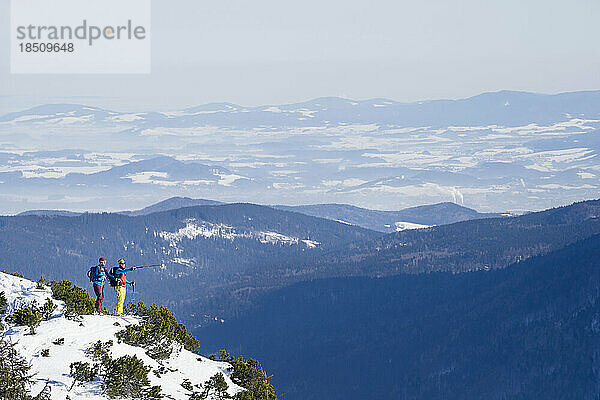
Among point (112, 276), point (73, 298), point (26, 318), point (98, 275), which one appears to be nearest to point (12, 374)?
point (26, 318)

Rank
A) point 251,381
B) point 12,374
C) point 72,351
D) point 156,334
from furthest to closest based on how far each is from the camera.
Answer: point 251,381
point 156,334
point 72,351
point 12,374

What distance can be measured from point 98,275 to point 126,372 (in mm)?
12199

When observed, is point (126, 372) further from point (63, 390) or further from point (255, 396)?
point (255, 396)

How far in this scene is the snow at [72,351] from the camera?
2142 inches

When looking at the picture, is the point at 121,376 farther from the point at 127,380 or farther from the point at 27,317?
the point at 27,317

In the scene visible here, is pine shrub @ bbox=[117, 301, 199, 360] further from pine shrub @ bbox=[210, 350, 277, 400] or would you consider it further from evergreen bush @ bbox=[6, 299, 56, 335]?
evergreen bush @ bbox=[6, 299, 56, 335]

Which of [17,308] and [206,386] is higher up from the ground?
[17,308]

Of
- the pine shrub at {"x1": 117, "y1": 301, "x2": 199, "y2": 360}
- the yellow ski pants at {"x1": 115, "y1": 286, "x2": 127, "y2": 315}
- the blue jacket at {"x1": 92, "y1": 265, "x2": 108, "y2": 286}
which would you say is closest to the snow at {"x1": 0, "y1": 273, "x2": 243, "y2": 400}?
the pine shrub at {"x1": 117, "y1": 301, "x2": 199, "y2": 360}

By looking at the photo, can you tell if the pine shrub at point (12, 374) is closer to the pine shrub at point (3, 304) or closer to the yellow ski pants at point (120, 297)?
the pine shrub at point (3, 304)

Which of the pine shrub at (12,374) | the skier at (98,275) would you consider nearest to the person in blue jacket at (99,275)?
the skier at (98,275)

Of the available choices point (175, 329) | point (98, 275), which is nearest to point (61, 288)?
point (98, 275)

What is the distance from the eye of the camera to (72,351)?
58.0 metres

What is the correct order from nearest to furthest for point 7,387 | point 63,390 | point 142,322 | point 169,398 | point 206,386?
point 7,387
point 63,390
point 169,398
point 206,386
point 142,322

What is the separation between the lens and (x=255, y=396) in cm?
6197
